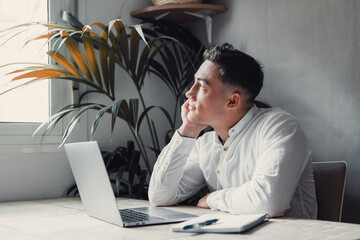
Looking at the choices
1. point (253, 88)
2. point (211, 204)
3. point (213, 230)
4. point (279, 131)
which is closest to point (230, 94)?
point (253, 88)

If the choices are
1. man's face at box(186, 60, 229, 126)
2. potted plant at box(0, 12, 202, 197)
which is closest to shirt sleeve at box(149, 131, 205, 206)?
man's face at box(186, 60, 229, 126)

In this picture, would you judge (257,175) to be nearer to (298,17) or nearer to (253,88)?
(253,88)

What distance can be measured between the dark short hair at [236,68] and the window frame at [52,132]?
40.4 inches

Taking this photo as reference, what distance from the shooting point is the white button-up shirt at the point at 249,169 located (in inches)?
A: 71.9

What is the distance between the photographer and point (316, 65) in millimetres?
2621

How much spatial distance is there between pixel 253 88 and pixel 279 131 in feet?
1.14

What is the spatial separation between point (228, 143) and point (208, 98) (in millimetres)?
219

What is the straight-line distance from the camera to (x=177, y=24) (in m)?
3.27

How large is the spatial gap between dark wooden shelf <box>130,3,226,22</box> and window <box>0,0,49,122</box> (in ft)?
1.96

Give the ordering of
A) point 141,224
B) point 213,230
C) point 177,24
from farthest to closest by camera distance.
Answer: point 177,24, point 141,224, point 213,230

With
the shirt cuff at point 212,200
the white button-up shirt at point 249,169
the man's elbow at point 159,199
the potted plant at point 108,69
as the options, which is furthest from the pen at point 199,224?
the potted plant at point 108,69

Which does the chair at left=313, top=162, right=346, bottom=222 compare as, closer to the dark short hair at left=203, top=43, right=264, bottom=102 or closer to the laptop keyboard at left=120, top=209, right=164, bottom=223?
the dark short hair at left=203, top=43, right=264, bottom=102

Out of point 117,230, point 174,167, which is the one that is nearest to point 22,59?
point 174,167

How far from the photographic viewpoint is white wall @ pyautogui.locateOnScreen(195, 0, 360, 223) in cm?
245
